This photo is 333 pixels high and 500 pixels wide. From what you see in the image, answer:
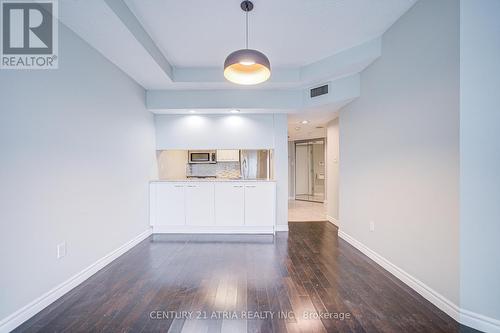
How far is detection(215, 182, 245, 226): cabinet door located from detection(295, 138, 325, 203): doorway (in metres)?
4.36

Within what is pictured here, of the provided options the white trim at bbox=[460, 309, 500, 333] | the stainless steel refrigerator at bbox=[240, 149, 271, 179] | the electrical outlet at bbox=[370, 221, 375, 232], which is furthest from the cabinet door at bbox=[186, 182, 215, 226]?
the white trim at bbox=[460, 309, 500, 333]

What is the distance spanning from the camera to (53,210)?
195cm

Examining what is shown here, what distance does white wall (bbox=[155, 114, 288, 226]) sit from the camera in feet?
13.5

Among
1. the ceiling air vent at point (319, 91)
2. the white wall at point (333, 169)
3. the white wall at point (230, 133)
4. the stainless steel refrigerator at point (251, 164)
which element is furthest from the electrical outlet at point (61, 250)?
the white wall at point (333, 169)

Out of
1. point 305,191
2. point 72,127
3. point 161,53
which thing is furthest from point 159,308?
point 305,191

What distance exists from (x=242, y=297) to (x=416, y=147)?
227 cm

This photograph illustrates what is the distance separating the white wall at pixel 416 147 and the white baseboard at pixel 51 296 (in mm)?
3479

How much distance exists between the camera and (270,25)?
2.44 meters

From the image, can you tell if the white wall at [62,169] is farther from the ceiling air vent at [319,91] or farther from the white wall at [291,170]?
the white wall at [291,170]

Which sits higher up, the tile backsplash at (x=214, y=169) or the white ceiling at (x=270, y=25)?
the white ceiling at (x=270, y=25)

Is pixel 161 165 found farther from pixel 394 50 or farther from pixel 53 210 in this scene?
pixel 394 50

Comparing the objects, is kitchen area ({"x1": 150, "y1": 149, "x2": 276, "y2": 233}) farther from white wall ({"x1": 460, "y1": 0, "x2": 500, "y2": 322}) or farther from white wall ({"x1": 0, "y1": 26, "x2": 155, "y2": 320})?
white wall ({"x1": 460, "y1": 0, "x2": 500, "y2": 322})

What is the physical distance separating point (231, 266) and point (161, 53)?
10.1 feet

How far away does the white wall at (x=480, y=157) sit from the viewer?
1.57 meters
